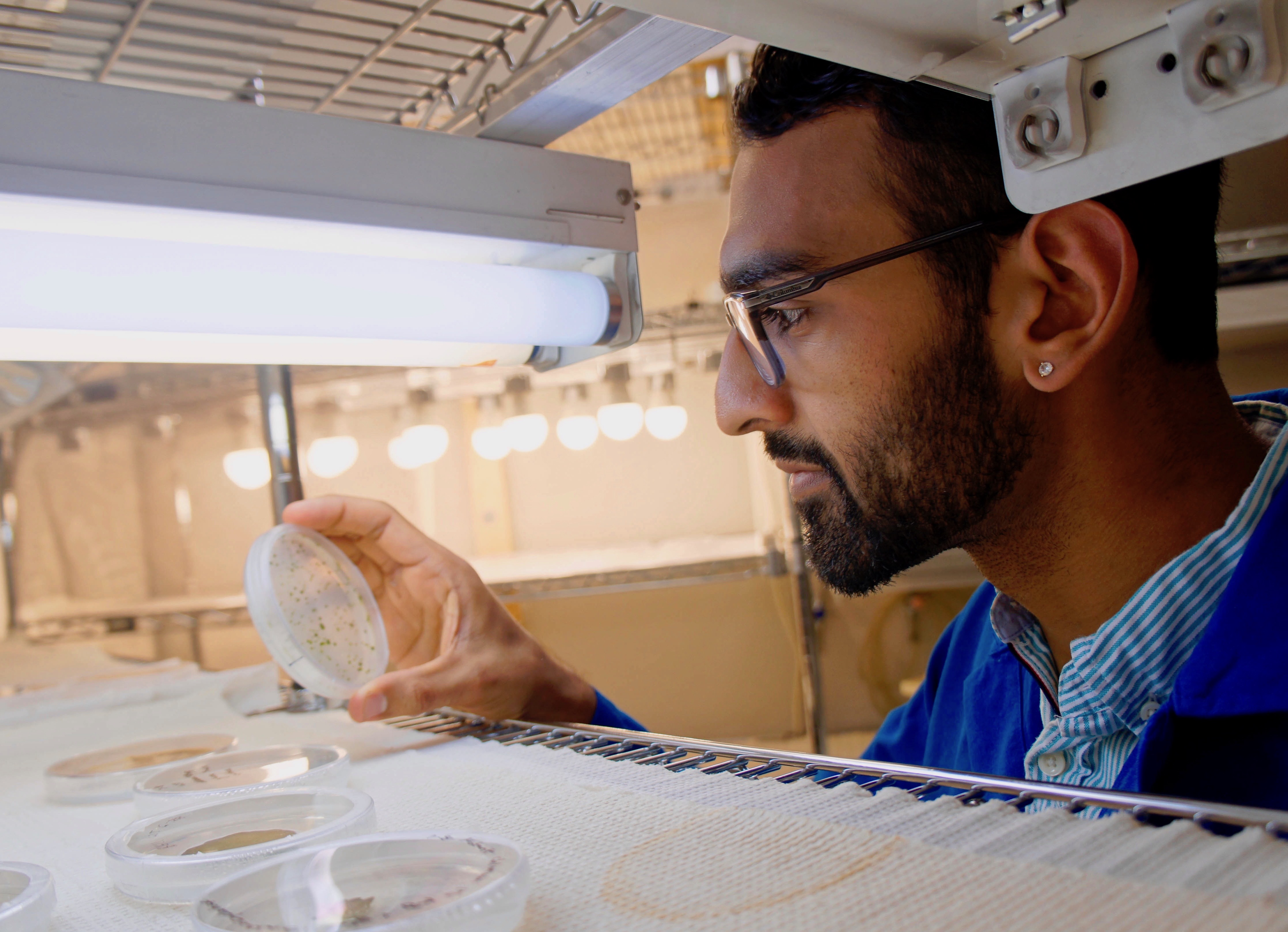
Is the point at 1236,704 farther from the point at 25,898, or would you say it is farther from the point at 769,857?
the point at 25,898

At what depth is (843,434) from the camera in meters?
0.75

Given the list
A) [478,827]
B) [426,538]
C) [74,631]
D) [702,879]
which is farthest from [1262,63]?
[74,631]

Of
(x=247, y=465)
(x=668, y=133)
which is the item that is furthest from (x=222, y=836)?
(x=668, y=133)

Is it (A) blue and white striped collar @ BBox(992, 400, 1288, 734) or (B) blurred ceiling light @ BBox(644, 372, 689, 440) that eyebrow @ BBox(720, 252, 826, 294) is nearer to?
(A) blue and white striped collar @ BBox(992, 400, 1288, 734)

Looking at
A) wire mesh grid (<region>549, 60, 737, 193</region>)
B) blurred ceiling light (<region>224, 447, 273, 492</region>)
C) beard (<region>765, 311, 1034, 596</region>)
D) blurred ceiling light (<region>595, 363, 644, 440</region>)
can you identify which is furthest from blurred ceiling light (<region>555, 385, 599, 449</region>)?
beard (<region>765, 311, 1034, 596</region>)

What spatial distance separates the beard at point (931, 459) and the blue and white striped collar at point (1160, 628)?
137 mm

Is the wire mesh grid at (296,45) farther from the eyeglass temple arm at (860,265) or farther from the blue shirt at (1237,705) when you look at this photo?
the blue shirt at (1237,705)

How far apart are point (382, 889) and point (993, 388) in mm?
588

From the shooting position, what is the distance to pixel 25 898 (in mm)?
393

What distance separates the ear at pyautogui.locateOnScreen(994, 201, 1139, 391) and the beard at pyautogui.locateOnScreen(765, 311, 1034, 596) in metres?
0.03

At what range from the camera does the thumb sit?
0.72 metres

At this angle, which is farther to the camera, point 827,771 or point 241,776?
point 241,776

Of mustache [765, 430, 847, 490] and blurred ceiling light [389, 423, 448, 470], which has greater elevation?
blurred ceiling light [389, 423, 448, 470]

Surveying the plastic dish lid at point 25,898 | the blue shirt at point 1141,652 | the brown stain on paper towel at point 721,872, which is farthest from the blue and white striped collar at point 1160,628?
the plastic dish lid at point 25,898
